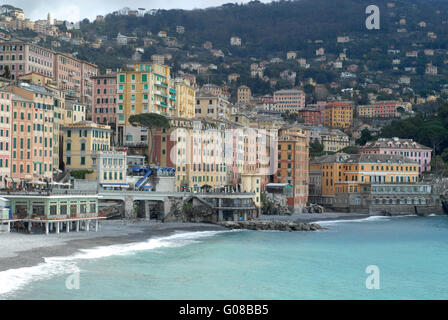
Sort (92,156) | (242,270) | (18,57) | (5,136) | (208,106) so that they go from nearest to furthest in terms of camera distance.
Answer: (242,270)
(5,136)
(92,156)
(18,57)
(208,106)

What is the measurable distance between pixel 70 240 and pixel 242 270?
55.4ft

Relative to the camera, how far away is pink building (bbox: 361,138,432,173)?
500 ft

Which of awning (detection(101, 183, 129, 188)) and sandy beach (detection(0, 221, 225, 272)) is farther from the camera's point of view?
awning (detection(101, 183, 129, 188))

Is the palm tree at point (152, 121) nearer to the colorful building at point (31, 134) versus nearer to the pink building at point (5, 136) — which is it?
the colorful building at point (31, 134)

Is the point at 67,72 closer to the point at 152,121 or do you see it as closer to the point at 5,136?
the point at 152,121

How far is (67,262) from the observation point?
52.6 m

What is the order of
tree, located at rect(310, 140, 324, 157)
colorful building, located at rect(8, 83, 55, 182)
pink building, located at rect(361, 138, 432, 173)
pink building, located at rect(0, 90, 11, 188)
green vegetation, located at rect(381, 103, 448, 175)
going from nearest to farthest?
pink building, located at rect(0, 90, 11, 188)
colorful building, located at rect(8, 83, 55, 182)
pink building, located at rect(361, 138, 432, 173)
green vegetation, located at rect(381, 103, 448, 175)
tree, located at rect(310, 140, 324, 157)

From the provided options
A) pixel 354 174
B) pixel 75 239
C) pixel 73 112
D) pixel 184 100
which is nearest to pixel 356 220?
pixel 354 174

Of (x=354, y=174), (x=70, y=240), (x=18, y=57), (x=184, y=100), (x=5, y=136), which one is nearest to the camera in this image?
(x=70, y=240)

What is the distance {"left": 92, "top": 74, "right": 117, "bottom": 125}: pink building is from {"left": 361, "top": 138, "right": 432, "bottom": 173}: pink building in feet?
218

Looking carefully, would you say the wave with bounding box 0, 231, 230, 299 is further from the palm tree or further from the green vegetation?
the green vegetation

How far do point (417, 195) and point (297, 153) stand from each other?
86.7ft

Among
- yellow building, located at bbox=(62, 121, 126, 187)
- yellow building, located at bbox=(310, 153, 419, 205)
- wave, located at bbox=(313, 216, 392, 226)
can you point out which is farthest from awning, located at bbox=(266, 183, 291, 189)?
yellow building, located at bbox=(62, 121, 126, 187)
